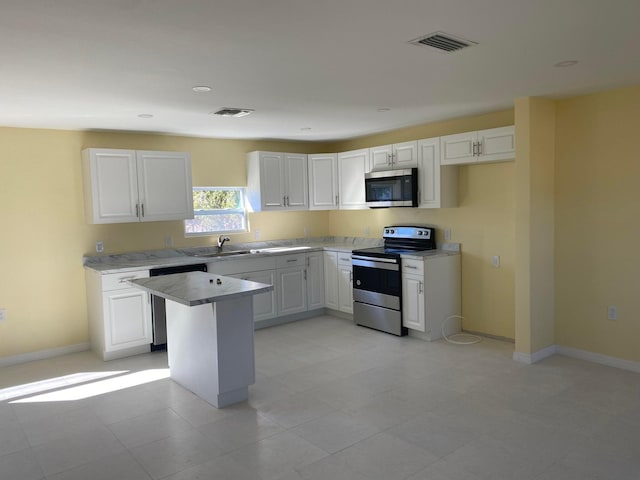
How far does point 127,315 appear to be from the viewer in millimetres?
4824

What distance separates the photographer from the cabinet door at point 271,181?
6047 mm

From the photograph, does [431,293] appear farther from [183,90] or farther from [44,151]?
[44,151]

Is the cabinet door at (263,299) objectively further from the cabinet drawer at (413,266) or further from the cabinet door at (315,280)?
the cabinet drawer at (413,266)

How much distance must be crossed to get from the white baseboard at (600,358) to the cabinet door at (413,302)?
4.30 ft

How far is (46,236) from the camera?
4.91 meters

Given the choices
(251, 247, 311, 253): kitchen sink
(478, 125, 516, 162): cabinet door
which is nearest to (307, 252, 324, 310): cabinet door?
(251, 247, 311, 253): kitchen sink

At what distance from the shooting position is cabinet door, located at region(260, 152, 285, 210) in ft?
19.8

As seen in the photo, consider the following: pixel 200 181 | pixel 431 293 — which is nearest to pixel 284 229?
pixel 200 181

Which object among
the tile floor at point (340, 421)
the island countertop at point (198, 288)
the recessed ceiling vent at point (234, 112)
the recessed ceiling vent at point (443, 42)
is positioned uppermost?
the recessed ceiling vent at point (234, 112)

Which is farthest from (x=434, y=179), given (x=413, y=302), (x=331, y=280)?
(x=331, y=280)

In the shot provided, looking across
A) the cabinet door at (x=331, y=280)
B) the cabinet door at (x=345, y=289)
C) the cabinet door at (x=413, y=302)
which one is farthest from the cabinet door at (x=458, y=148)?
the cabinet door at (x=331, y=280)

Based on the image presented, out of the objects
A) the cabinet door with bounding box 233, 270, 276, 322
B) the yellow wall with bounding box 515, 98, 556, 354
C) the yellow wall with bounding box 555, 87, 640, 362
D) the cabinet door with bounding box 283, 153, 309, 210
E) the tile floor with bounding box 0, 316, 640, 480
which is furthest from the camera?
the cabinet door with bounding box 283, 153, 309, 210

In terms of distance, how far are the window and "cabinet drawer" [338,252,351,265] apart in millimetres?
1310

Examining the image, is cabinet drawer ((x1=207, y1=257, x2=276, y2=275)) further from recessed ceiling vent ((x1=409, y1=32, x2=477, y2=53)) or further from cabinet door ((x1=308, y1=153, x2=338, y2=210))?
recessed ceiling vent ((x1=409, y1=32, x2=477, y2=53))
